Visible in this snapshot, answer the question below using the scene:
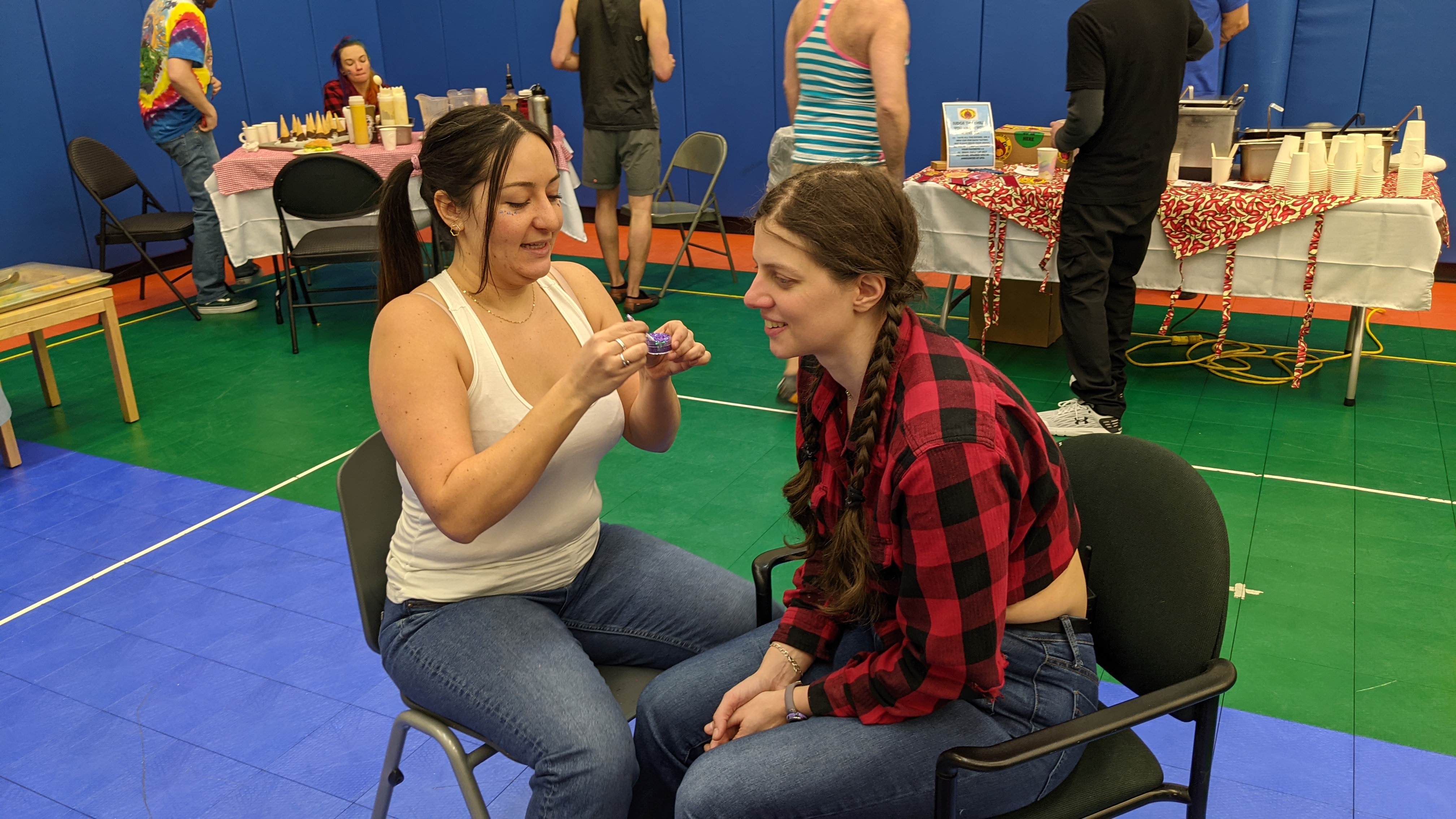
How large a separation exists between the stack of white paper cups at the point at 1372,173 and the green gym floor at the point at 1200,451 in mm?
879

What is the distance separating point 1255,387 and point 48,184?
719cm

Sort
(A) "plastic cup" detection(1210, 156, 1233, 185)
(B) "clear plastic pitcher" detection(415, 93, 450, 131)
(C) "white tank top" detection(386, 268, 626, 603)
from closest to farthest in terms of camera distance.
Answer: (C) "white tank top" detection(386, 268, 626, 603) < (A) "plastic cup" detection(1210, 156, 1233, 185) < (B) "clear plastic pitcher" detection(415, 93, 450, 131)

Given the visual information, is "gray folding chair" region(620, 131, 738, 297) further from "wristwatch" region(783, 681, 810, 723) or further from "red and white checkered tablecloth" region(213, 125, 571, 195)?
"wristwatch" region(783, 681, 810, 723)

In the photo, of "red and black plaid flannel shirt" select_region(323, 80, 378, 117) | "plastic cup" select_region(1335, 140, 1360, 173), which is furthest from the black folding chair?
"plastic cup" select_region(1335, 140, 1360, 173)

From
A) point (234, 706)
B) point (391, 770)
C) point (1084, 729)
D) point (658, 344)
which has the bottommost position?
point (234, 706)

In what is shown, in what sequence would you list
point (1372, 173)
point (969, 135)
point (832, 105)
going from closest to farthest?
point (1372, 173), point (832, 105), point (969, 135)

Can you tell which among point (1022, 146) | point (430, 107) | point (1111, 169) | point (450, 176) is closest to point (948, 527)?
point (450, 176)

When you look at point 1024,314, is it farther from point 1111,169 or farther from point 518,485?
point 518,485

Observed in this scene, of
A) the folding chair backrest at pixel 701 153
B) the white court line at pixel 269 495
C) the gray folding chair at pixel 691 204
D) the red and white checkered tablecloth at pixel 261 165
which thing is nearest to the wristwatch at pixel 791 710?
the white court line at pixel 269 495

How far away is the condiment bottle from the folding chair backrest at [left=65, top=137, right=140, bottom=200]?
150cm

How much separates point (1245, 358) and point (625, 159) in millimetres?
3486

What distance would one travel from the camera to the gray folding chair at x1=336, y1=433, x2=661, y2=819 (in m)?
1.70

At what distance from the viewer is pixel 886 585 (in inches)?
60.7

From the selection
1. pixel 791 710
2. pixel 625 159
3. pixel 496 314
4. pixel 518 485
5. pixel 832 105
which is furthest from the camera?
pixel 625 159
